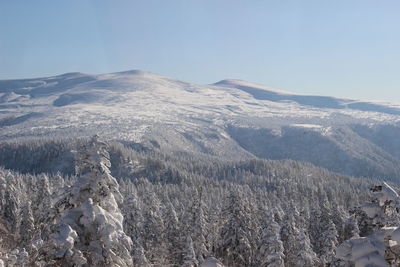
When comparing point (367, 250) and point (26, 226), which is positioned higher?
point (367, 250)

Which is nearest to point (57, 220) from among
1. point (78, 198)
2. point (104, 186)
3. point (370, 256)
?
point (78, 198)

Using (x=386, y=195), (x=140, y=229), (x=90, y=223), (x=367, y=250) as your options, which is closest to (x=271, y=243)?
(x=140, y=229)

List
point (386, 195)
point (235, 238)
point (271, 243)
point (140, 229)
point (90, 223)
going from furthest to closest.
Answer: point (140, 229) → point (235, 238) → point (271, 243) → point (90, 223) → point (386, 195)

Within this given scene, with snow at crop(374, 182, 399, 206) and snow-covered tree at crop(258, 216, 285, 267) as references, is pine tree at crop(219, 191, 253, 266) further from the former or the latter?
snow at crop(374, 182, 399, 206)

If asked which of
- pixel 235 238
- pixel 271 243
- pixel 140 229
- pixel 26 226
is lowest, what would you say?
pixel 26 226

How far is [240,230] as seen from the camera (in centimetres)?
4959

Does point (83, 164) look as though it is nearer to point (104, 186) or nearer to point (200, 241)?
point (104, 186)

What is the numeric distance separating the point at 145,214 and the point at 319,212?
34123mm

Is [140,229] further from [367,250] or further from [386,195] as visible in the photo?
[367,250]

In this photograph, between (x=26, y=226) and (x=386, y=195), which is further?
(x=26, y=226)

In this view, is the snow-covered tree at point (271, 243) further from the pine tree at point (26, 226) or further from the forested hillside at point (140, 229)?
the pine tree at point (26, 226)

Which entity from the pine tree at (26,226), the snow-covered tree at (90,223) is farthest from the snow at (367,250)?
the pine tree at (26,226)

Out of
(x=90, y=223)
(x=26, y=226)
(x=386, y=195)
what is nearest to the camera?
(x=386, y=195)

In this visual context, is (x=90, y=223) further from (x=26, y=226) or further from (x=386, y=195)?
(x=26, y=226)
